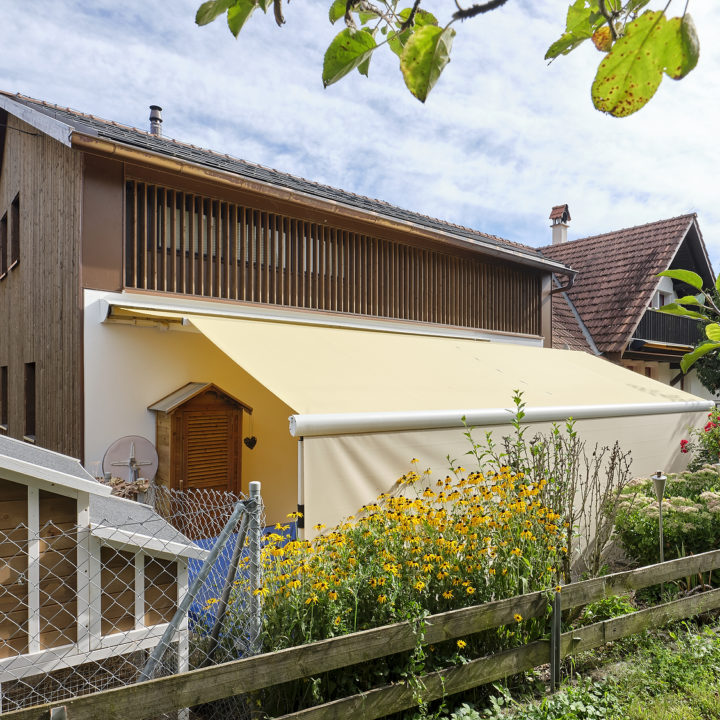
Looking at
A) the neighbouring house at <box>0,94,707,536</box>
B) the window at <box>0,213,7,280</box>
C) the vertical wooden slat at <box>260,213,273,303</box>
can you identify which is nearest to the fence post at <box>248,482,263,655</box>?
the neighbouring house at <box>0,94,707,536</box>

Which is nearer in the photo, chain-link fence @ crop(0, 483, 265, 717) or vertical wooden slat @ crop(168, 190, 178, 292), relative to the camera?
chain-link fence @ crop(0, 483, 265, 717)

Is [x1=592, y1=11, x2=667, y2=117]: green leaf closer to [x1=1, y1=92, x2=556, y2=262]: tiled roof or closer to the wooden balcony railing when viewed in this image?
[x1=1, y1=92, x2=556, y2=262]: tiled roof

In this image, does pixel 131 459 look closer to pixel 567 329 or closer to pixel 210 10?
pixel 210 10

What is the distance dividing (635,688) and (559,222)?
860 inches

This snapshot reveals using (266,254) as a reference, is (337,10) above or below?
below

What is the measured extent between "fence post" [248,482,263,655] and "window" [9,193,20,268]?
9990 millimetres

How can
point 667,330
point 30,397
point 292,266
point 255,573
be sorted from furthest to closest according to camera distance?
1. point 667,330
2. point 30,397
3. point 292,266
4. point 255,573

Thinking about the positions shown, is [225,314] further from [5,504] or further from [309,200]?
[5,504]

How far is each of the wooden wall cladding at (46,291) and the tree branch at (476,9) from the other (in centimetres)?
720

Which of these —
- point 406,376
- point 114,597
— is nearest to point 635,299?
point 406,376

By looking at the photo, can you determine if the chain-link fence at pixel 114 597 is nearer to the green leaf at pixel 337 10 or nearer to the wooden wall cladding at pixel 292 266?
the green leaf at pixel 337 10

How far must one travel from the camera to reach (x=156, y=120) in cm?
1205

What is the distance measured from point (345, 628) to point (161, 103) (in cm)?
1216

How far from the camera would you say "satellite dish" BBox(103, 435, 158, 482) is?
23.7 ft
